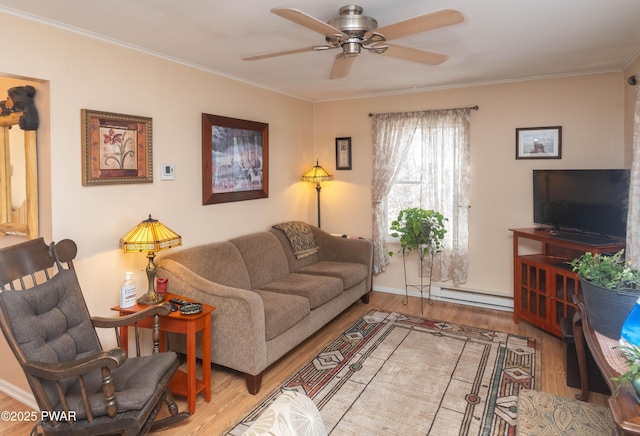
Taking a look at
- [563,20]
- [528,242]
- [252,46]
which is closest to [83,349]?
[252,46]

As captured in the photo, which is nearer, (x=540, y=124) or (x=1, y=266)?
(x=1, y=266)

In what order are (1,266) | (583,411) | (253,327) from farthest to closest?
(253,327), (583,411), (1,266)

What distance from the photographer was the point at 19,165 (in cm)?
275

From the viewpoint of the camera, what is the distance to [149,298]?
2.74m

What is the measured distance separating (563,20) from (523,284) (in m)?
2.38

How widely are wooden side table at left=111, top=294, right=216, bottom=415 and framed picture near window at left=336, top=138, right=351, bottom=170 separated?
2.92m

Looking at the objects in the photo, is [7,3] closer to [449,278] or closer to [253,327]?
[253,327]

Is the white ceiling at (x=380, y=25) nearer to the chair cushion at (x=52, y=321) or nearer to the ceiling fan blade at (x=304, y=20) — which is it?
the ceiling fan blade at (x=304, y=20)

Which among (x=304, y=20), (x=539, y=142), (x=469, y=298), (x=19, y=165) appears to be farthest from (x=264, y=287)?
(x=539, y=142)

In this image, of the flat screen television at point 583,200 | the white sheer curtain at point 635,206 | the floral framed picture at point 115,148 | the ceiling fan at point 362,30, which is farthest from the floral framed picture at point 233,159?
the white sheer curtain at point 635,206

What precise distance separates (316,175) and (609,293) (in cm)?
349

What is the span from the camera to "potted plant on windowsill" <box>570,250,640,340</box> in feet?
6.00

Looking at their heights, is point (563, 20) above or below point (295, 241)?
above

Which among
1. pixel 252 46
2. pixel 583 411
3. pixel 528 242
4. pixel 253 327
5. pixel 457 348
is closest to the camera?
pixel 583 411
